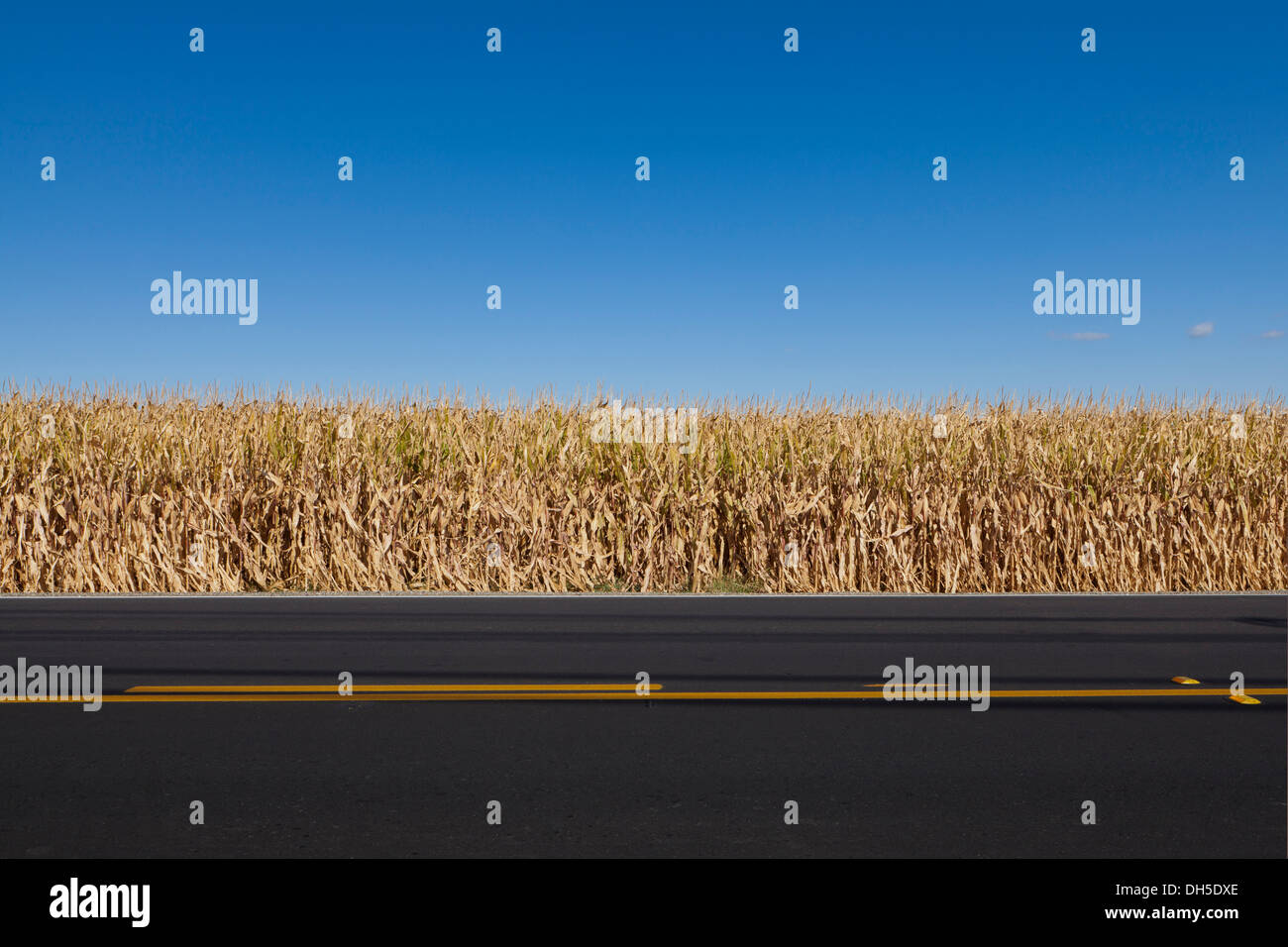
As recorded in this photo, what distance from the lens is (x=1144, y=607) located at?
11.9 metres

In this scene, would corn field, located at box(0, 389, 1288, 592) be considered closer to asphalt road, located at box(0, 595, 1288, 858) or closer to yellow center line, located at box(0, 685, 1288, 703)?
asphalt road, located at box(0, 595, 1288, 858)

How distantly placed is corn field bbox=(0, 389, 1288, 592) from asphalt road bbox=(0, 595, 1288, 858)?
4.06 m

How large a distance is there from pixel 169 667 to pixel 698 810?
5.06 meters

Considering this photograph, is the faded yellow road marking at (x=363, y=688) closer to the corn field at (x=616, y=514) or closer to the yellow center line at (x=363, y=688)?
the yellow center line at (x=363, y=688)

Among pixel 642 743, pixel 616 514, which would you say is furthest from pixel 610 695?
pixel 616 514

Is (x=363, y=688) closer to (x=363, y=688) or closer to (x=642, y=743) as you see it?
(x=363, y=688)

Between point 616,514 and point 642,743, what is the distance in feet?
29.3

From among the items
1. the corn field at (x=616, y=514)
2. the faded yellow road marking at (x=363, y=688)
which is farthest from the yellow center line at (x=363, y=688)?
the corn field at (x=616, y=514)

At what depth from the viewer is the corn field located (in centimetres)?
1442

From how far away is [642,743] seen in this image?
6105 mm

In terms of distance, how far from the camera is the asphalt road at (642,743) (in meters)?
4.75

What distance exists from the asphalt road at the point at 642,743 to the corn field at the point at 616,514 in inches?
160
